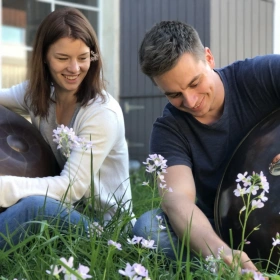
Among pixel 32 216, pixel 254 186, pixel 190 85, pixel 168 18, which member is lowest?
pixel 32 216

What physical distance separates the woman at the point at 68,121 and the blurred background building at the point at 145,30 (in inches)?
212

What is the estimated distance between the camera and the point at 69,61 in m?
3.02

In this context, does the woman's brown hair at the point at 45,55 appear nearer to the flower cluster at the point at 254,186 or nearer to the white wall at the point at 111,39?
the flower cluster at the point at 254,186

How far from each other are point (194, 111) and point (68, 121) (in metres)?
0.71

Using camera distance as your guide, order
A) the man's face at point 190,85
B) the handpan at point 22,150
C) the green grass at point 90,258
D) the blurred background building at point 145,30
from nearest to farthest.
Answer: the green grass at point 90,258
the man's face at point 190,85
the handpan at point 22,150
the blurred background building at point 145,30

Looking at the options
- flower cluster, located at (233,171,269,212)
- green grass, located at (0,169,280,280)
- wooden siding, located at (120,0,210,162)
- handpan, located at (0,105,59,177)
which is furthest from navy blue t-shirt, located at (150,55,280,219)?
wooden siding, located at (120,0,210,162)

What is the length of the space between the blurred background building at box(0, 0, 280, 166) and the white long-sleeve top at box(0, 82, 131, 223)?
18.2ft

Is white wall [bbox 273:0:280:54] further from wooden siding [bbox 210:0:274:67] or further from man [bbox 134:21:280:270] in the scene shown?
man [bbox 134:21:280:270]

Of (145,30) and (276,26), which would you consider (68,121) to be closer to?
(145,30)

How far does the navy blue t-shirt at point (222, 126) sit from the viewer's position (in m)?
2.75

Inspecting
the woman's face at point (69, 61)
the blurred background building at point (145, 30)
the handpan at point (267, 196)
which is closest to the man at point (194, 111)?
the handpan at point (267, 196)

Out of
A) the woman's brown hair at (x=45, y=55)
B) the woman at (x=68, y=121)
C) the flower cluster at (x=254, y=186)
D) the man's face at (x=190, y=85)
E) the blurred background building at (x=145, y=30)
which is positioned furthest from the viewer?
the blurred background building at (x=145, y=30)

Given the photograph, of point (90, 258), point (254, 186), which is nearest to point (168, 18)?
point (90, 258)

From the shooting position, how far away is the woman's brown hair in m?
3.02
